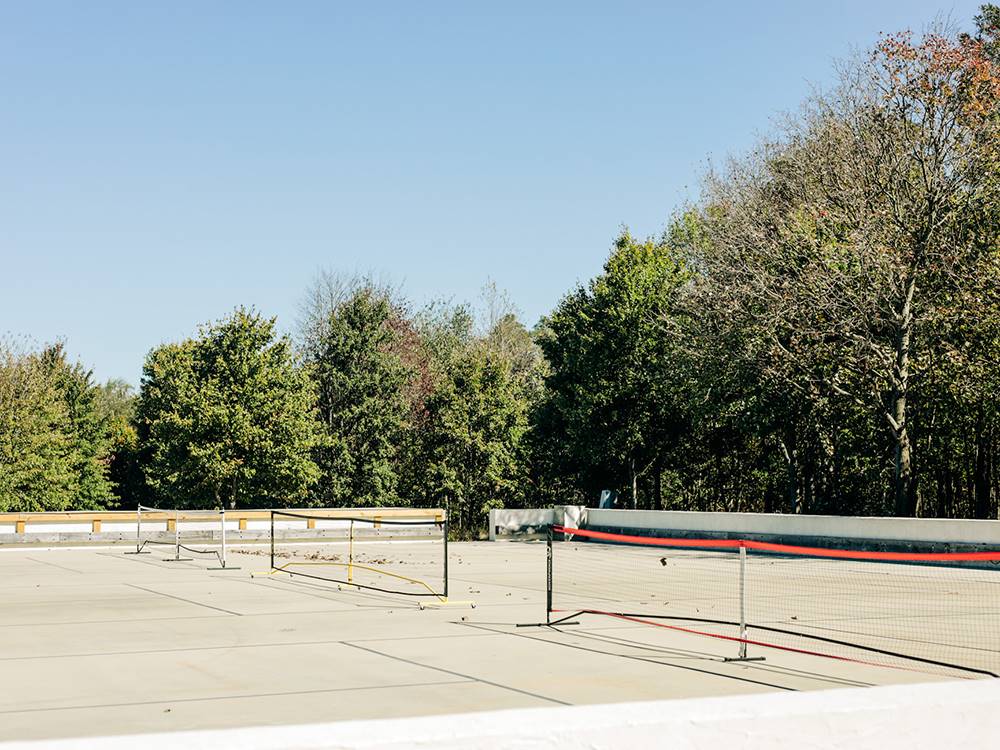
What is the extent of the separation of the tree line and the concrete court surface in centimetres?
2349

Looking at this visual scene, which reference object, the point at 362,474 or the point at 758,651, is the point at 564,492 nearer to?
the point at 362,474

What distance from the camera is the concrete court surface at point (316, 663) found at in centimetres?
952

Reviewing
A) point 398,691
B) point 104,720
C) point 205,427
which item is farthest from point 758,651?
point 205,427

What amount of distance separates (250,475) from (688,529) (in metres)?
26.0

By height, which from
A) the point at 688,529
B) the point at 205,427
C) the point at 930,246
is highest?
the point at 930,246

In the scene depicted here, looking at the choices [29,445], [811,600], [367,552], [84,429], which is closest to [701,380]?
[367,552]

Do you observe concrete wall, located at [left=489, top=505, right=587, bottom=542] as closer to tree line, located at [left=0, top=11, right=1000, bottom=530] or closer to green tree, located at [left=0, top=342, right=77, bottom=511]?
tree line, located at [left=0, top=11, right=1000, bottom=530]

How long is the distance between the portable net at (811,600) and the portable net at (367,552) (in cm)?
280

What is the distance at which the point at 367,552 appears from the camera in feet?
115

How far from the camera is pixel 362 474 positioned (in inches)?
2623

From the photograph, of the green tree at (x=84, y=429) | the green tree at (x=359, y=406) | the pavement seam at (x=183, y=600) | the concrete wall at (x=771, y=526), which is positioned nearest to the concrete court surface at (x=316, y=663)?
the pavement seam at (x=183, y=600)

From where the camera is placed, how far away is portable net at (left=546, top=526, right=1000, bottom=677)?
13492 mm

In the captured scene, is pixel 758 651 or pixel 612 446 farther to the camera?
pixel 612 446

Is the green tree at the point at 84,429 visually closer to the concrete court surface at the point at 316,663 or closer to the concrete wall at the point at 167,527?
the concrete wall at the point at 167,527
